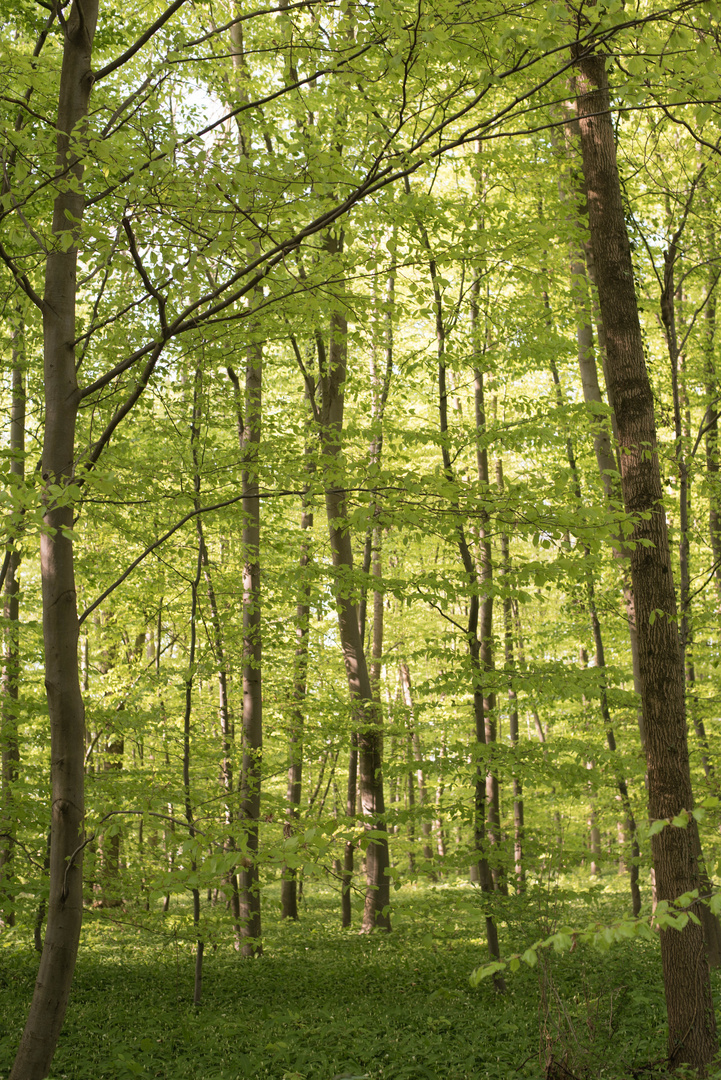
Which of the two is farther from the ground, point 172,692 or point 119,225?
point 119,225

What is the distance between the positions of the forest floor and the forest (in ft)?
0.19

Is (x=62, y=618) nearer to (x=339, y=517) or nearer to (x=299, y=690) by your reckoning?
(x=339, y=517)

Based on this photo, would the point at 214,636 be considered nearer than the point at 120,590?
Yes

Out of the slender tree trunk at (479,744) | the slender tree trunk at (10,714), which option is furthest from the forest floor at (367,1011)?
the slender tree trunk at (10,714)

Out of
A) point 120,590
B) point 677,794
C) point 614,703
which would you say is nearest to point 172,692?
point 120,590

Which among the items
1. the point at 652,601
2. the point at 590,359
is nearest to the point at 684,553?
the point at 652,601

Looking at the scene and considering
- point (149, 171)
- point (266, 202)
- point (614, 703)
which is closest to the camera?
point (149, 171)

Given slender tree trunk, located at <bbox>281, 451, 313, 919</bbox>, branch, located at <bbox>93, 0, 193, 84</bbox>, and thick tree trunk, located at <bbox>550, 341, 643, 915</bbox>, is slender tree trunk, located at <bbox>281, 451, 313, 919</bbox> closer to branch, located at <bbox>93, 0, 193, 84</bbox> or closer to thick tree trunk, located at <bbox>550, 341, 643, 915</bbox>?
thick tree trunk, located at <bbox>550, 341, 643, 915</bbox>

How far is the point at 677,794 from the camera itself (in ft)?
17.0

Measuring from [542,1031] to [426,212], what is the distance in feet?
22.0

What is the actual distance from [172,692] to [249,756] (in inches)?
283

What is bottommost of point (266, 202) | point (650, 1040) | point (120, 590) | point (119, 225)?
point (650, 1040)

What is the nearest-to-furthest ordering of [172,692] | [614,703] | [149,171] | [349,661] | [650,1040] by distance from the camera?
[149,171], [650,1040], [614,703], [349,661], [172,692]

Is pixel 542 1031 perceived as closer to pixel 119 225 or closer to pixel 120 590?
pixel 119 225
